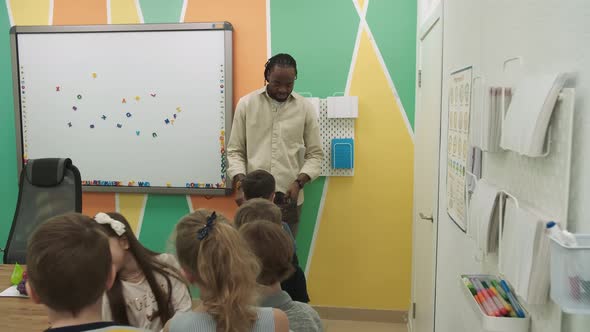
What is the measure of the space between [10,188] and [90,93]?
1.02 m

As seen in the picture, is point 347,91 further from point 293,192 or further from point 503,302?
point 503,302

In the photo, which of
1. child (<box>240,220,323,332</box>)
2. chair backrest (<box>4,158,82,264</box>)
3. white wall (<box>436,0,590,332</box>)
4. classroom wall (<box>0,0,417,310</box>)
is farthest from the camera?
classroom wall (<box>0,0,417,310</box>)

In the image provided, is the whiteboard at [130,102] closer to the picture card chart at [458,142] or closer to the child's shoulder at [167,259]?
the child's shoulder at [167,259]

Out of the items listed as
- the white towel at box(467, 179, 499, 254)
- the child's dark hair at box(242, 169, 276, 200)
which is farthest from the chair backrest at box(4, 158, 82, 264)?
the white towel at box(467, 179, 499, 254)

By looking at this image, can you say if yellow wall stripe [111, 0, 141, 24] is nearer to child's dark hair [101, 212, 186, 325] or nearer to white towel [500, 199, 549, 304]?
child's dark hair [101, 212, 186, 325]

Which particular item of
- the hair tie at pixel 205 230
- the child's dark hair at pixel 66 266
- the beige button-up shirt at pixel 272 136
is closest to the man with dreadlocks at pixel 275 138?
the beige button-up shirt at pixel 272 136

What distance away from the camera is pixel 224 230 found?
131 centimetres

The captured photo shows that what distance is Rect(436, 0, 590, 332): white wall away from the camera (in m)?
0.83

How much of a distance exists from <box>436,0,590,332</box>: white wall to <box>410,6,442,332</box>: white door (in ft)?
0.54

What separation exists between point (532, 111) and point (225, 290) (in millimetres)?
833

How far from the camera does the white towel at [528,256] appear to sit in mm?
900

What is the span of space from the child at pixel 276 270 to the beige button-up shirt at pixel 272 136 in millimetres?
1367

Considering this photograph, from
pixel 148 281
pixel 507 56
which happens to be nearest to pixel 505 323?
pixel 507 56

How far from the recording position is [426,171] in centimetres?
263
